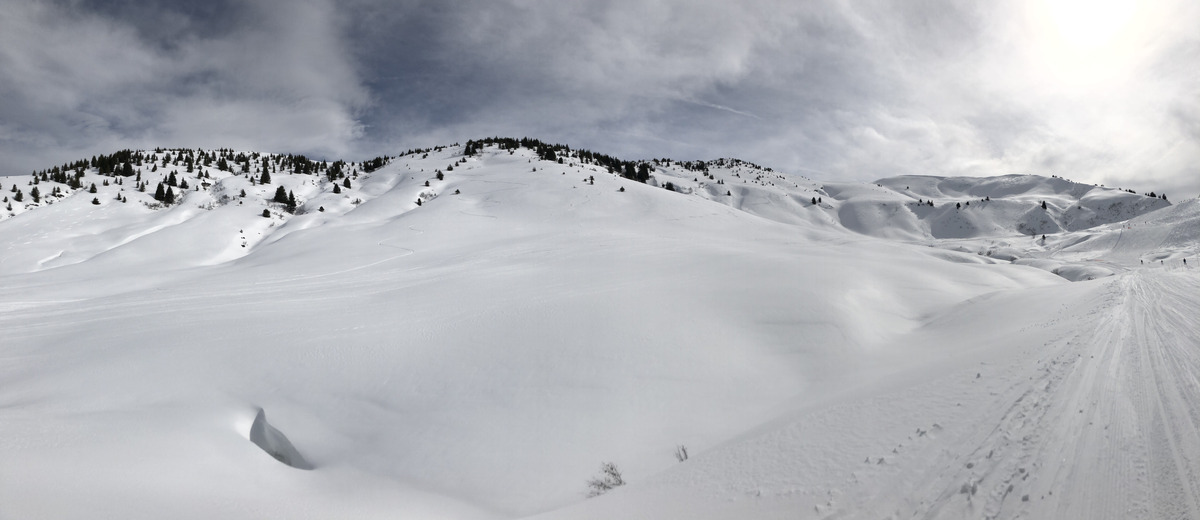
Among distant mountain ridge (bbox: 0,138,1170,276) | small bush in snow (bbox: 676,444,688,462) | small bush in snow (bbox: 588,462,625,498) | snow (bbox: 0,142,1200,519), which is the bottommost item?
small bush in snow (bbox: 588,462,625,498)

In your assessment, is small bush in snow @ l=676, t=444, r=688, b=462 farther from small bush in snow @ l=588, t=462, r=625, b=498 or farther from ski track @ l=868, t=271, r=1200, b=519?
ski track @ l=868, t=271, r=1200, b=519

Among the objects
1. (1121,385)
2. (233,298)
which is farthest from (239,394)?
(1121,385)

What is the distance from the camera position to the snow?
3926 millimetres

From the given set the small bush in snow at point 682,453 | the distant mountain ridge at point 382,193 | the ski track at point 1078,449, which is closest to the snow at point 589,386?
the ski track at point 1078,449

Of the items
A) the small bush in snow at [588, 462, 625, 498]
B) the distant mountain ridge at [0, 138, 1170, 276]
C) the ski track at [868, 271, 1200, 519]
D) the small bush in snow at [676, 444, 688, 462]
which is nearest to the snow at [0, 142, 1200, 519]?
the ski track at [868, 271, 1200, 519]

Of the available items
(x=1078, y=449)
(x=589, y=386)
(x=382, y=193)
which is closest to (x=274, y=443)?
(x=589, y=386)

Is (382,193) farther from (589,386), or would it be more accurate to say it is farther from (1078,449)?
(1078,449)

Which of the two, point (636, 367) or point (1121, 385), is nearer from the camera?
point (1121, 385)

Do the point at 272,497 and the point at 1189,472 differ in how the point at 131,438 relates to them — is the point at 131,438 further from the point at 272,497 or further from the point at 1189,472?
the point at 1189,472

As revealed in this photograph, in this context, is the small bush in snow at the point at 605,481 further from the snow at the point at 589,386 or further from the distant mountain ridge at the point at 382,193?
the distant mountain ridge at the point at 382,193

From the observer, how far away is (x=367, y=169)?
54.1 meters

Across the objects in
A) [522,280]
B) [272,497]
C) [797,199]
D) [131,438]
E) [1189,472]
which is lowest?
[272,497]

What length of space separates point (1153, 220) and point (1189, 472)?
52443mm

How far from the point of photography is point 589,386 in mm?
7855
